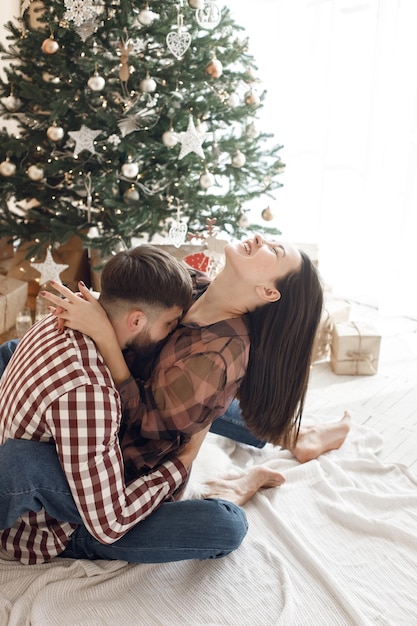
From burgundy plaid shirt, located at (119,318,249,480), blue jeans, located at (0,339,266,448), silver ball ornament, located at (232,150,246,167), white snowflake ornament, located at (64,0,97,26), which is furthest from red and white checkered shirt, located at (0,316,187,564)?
silver ball ornament, located at (232,150,246,167)

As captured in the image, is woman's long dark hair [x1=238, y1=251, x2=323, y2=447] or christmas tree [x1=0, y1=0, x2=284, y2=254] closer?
woman's long dark hair [x1=238, y1=251, x2=323, y2=447]

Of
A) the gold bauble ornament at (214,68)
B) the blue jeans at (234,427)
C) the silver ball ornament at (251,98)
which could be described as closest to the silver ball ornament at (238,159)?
the silver ball ornament at (251,98)

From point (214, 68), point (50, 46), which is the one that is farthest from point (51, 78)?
point (214, 68)

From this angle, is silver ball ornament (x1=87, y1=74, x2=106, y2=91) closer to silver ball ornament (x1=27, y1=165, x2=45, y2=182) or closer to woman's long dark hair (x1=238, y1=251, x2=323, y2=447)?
silver ball ornament (x1=27, y1=165, x2=45, y2=182)

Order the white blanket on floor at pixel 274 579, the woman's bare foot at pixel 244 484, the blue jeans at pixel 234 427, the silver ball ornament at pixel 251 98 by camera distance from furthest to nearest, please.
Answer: the silver ball ornament at pixel 251 98, the blue jeans at pixel 234 427, the woman's bare foot at pixel 244 484, the white blanket on floor at pixel 274 579

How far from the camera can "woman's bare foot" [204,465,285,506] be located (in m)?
1.81

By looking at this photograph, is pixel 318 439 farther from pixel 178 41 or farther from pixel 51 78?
pixel 51 78

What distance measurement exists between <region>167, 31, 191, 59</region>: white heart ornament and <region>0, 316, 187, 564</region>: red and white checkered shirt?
146cm

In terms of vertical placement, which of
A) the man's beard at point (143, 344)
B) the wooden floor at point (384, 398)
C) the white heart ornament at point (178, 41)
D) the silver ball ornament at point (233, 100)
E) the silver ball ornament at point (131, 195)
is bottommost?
the wooden floor at point (384, 398)

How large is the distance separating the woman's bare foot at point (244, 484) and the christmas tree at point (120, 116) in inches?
47.8

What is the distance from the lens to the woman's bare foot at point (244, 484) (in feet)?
5.93

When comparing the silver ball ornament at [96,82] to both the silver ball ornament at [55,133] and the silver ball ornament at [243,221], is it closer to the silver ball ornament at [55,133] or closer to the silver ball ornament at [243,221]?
the silver ball ornament at [55,133]

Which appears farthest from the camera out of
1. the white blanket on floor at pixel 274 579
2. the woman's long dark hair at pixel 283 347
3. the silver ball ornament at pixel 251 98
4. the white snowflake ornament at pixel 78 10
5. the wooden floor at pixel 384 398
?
the silver ball ornament at pixel 251 98

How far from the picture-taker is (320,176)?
12.8 ft
